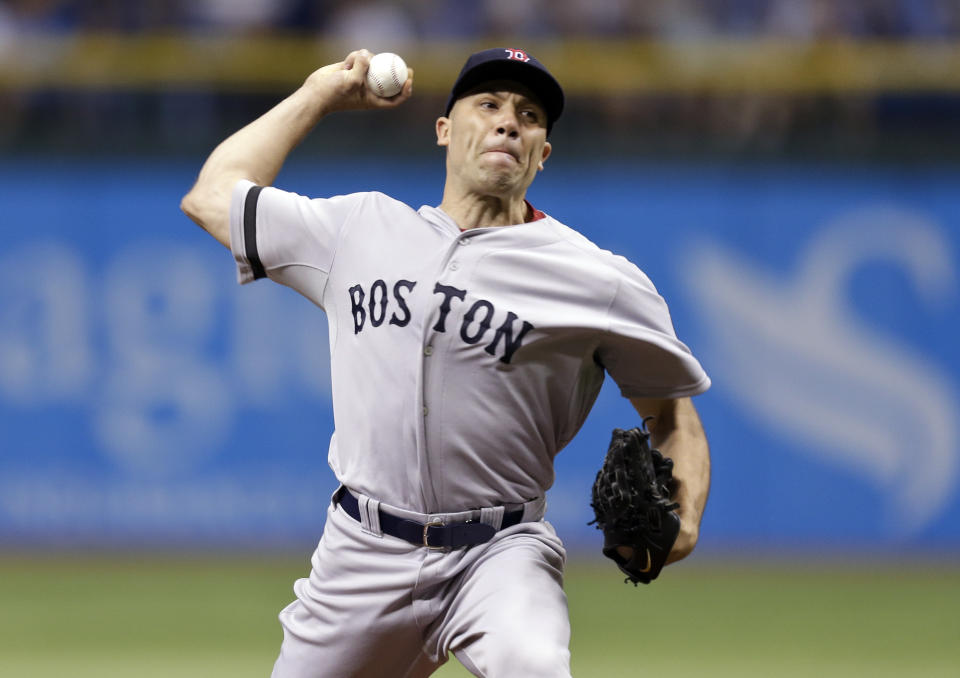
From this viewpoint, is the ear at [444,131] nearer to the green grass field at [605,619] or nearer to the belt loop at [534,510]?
the belt loop at [534,510]

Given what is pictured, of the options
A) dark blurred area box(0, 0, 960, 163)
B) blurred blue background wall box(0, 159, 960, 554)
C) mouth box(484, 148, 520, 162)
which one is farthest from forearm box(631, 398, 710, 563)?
dark blurred area box(0, 0, 960, 163)

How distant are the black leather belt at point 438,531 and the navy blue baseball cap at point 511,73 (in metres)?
1.25

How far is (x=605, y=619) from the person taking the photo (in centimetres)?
774

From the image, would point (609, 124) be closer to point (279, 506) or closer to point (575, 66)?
point (575, 66)

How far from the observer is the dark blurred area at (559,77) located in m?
9.68

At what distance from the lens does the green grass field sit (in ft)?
21.7

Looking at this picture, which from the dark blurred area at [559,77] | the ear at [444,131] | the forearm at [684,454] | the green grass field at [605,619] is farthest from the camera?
the dark blurred area at [559,77]

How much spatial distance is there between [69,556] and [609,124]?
4664mm

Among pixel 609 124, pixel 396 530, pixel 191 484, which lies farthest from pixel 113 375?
pixel 396 530

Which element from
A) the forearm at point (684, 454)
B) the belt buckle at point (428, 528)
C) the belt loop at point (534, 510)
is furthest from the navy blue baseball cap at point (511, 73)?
the belt buckle at point (428, 528)

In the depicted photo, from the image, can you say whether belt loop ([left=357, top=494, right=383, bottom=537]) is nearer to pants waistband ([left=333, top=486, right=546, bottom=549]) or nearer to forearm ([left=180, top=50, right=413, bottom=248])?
pants waistband ([left=333, top=486, right=546, bottom=549])

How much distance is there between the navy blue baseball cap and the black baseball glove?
104 centimetres

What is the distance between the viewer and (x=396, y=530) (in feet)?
12.7

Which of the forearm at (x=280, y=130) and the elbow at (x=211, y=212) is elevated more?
the forearm at (x=280, y=130)
